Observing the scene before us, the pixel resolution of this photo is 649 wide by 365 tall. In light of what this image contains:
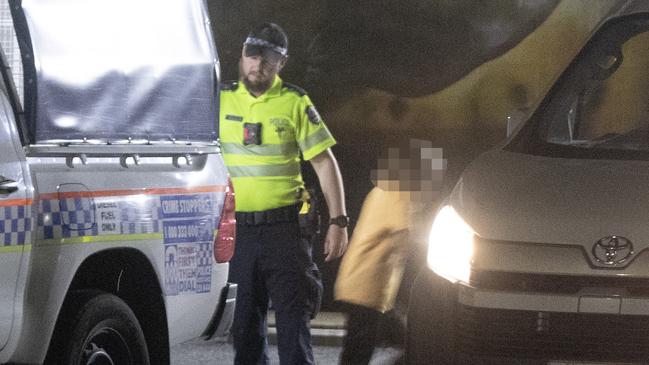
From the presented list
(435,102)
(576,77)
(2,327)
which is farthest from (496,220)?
(435,102)

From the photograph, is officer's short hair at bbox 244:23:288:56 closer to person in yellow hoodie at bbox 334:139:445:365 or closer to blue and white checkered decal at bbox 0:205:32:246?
person in yellow hoodie at bbox 334:139:445:365

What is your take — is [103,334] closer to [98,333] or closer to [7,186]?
[98,333]

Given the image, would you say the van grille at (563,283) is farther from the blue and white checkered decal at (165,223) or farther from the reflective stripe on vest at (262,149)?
the reflective stripe on vest at (262,149)

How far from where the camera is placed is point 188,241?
23.8 ft

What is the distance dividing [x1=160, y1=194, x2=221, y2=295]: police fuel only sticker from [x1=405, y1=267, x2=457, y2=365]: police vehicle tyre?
131 cm

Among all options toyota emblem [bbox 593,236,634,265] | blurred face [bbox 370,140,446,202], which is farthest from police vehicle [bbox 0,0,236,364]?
toyota emblem [bbox 593,236,634,265]

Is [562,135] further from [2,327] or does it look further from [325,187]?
[2,327]

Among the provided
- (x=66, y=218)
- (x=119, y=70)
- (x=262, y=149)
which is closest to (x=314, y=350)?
(x=262, y=149)

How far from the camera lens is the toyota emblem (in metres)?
5.82

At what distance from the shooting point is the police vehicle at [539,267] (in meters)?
5.81

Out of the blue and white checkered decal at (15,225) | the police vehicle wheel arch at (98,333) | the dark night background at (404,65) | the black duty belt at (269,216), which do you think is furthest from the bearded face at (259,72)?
the dark night background at (404,65)

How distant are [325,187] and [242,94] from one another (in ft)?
2.04

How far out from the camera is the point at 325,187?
27.3ft

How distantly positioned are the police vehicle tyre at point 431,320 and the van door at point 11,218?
1441 millimetres
